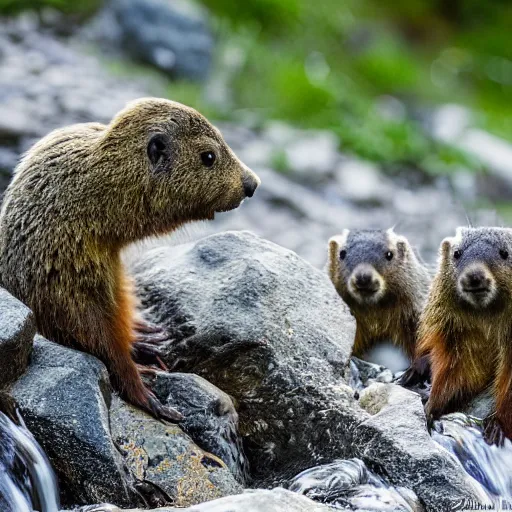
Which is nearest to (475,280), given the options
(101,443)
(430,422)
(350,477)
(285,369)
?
A: (430,422)

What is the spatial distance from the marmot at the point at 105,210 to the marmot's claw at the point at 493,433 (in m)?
2.52

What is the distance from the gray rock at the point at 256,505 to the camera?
238 inches

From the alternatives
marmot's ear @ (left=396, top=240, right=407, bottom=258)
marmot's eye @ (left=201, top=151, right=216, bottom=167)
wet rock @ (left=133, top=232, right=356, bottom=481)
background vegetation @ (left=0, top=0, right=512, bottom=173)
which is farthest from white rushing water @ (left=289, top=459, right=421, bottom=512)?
background vegetation @ (left=0, top=0, right=512, bottom=173)

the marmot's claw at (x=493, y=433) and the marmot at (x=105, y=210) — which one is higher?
the marmot at (x=105, y=210)

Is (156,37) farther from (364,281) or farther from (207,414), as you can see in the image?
(207,414)

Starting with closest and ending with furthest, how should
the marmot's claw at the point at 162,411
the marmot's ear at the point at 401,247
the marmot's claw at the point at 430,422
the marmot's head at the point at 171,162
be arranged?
the marmot's claw at the point at 162,411, the marmot's head at the point at 171,162, the marmot's claw at the point at 430,422, the marmot's ear at the point at 401,247

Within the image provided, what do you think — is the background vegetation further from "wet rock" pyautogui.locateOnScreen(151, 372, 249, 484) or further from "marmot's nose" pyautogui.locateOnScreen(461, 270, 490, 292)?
"wet rock" pyautogui.locateOnScreen(151, 372, 249, 484)

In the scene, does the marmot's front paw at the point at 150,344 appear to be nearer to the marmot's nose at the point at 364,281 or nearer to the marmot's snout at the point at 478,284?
the marmot's snout at the point at 478,284

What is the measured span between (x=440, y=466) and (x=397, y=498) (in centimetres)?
37

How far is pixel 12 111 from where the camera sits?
15828mm

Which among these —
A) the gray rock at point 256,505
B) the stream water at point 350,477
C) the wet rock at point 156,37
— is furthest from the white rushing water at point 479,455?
the wet rock at point 156,37

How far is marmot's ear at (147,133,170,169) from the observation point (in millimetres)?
7527

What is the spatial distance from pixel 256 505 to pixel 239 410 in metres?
1.85

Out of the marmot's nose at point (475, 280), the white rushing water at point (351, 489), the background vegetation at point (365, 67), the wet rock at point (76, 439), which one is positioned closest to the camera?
the wet rock at point (76, 439)
